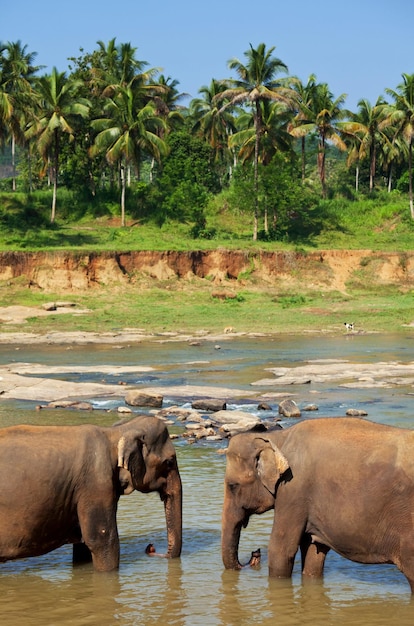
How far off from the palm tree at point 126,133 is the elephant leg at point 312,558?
49556 millimetres

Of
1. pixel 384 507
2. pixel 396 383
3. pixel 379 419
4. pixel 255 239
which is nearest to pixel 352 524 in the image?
pixel 384 507

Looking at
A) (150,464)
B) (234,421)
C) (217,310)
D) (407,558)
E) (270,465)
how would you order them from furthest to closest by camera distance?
(217,310) → (234,421) → (150,464) → (270,465) → (407,558)

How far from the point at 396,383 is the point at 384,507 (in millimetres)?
16657

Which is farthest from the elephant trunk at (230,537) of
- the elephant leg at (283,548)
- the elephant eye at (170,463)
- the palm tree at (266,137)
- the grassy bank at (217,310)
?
the palm tree at (266,137)

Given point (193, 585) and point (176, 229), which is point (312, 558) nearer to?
point (193, 585)

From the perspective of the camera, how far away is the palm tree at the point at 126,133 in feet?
190

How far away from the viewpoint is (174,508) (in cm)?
1046

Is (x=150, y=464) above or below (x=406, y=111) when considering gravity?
below

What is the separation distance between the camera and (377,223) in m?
65.4

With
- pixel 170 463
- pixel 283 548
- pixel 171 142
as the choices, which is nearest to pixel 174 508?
pixel 170 463

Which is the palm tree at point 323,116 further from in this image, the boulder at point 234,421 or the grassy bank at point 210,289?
the boulder at point 234,421

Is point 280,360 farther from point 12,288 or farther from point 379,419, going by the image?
point 12,288

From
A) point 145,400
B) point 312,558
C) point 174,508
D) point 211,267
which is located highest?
point 211,267

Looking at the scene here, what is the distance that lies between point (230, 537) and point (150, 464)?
1.13 meters
